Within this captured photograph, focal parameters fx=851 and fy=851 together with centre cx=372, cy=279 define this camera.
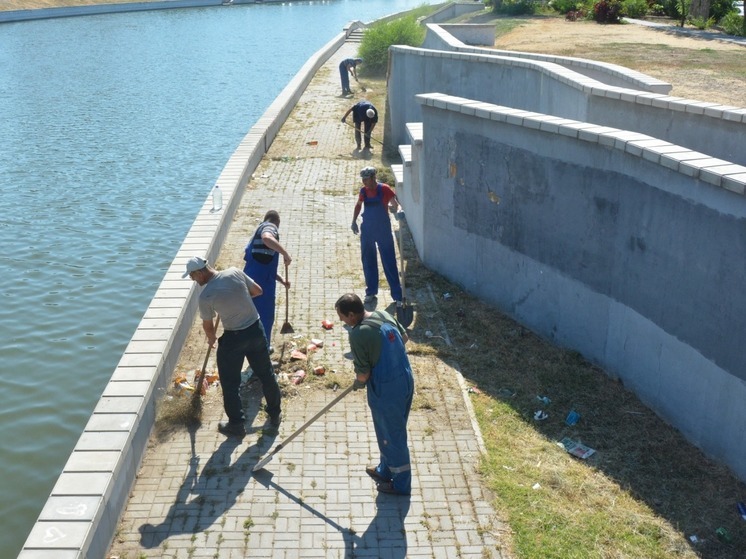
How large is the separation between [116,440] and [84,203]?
10.7 metres

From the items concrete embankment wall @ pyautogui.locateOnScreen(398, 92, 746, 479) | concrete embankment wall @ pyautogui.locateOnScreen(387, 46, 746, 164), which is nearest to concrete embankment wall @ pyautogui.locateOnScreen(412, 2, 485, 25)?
concrete embankment wall @ pyautogui.locateOnScreen(387, 46, 746, 164)

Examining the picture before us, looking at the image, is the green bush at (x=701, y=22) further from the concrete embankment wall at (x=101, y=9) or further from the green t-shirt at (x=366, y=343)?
the concrete embankment wall at (x=101, y=9)

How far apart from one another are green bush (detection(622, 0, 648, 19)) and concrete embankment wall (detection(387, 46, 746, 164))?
14293mm

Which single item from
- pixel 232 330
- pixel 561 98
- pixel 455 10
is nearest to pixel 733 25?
pixel 561 98

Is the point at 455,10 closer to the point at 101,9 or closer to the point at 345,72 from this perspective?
the point at 345,72

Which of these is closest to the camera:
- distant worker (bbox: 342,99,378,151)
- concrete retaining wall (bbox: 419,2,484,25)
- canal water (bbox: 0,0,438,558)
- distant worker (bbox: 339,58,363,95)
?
canal water (bbox: 0,0,438,558)

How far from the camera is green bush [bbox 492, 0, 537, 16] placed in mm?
32344

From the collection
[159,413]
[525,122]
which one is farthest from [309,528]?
[525,122]

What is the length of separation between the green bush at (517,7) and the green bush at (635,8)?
4131mm

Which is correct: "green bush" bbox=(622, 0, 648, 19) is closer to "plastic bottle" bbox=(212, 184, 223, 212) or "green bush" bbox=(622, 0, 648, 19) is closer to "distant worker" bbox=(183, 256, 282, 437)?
"plastic bottle" bbox=(212, 184, 223, 212)

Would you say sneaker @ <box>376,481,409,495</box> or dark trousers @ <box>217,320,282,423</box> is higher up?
dark trousers @ <box>217,320,282,423</box>

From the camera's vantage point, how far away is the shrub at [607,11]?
90.3 feet

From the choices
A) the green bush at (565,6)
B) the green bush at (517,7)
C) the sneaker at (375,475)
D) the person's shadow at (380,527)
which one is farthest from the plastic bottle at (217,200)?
the green bush at (517,7)

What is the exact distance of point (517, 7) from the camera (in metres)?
32.4
